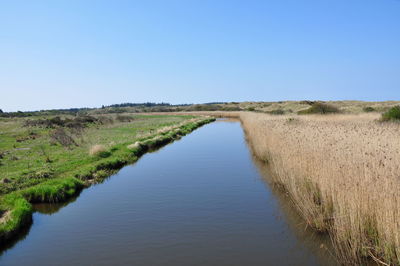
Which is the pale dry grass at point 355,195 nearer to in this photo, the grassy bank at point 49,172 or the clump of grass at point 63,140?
the grassy bank at point 49,172

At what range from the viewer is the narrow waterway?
23.7ft

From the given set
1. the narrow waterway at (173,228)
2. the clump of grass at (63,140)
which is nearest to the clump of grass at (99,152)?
the narrow waterway at (173,228)

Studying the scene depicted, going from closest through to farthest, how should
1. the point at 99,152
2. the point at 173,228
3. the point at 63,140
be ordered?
the point at 173,228 → the point at 99,152 → the point at 63,140

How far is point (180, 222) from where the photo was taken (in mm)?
9266

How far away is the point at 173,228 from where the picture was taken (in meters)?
8.81

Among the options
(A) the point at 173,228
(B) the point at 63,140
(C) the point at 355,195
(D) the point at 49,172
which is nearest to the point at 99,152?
(D) the point at 49,172

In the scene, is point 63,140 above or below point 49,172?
above

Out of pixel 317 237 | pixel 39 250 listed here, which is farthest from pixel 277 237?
pixel 39 250

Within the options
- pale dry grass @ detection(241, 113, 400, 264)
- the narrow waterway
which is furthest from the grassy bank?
pale dry grass @ detection(241, 113, 400, 264)

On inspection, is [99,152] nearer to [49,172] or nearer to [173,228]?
[49,172]

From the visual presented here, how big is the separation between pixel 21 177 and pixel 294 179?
11.1 metres

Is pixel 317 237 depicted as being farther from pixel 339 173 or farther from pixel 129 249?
pixel 129 249

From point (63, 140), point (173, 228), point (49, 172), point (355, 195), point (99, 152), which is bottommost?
point (173, 228)

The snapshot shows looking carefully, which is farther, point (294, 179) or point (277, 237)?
point (294, 179)
